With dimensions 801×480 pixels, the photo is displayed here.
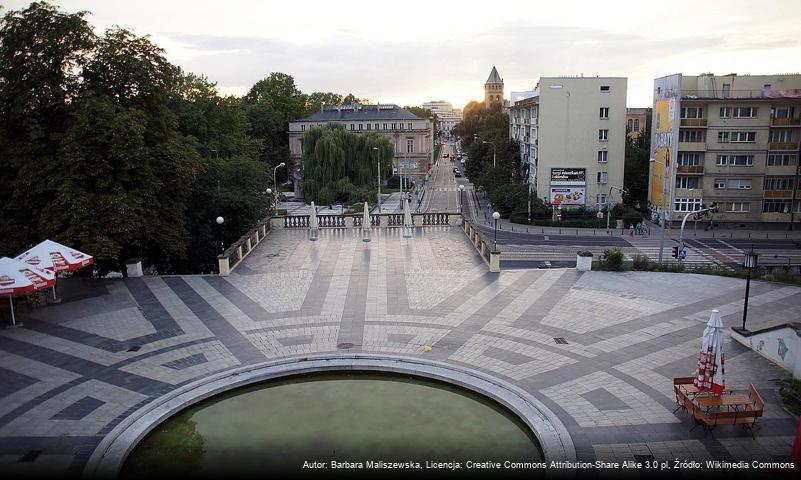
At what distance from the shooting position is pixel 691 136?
59344 mm

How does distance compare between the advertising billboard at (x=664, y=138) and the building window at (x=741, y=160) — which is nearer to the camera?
the advertising billboard at (x=664, y=138)

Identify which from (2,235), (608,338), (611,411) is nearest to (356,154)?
(2,235)

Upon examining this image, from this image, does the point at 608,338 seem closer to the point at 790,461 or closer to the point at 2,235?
the point at 790,461

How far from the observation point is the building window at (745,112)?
189 feet

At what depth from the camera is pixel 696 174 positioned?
196ft

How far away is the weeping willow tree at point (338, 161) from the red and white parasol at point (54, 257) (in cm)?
4878

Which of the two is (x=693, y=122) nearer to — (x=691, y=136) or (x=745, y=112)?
(x=691, y=136)

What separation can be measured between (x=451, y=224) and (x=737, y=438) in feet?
85.7

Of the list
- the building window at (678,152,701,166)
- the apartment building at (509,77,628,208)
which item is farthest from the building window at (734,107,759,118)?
the apartment building at (509,77,628,208)

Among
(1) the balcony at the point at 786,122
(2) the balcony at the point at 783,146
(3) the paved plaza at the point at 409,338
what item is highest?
(1) the balcony at the point at 786,122

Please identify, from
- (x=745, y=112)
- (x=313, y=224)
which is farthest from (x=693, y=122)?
(x=313, y=224)

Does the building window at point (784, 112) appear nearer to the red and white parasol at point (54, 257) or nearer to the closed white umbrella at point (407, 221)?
the closed white umbrella at point (407, 221)

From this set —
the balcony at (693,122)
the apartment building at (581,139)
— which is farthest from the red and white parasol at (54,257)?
the balcony at (693,122)

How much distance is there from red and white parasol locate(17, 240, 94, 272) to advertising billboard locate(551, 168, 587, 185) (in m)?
54.2
